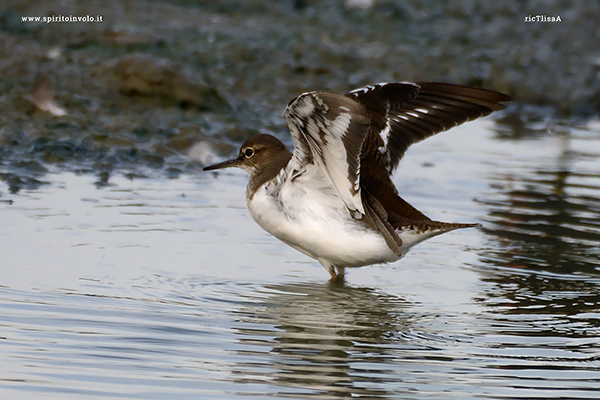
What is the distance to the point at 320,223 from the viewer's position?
6.18 metres

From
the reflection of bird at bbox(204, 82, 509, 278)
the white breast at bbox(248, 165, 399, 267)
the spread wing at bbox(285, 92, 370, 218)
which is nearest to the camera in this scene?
the spread wing at bbox(285, 92, 370, 218)

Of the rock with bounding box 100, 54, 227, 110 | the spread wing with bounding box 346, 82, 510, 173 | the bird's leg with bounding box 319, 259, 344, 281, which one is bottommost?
the bird's leg with bounding box 319, 259, 344, 281

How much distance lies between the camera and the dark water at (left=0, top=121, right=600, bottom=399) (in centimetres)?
445

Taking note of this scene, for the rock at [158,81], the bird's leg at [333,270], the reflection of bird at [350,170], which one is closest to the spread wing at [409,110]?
the reflection of bird at [350,170]

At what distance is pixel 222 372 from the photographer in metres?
4.47

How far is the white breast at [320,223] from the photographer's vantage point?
6.16m

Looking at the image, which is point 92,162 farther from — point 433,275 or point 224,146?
point 433,275

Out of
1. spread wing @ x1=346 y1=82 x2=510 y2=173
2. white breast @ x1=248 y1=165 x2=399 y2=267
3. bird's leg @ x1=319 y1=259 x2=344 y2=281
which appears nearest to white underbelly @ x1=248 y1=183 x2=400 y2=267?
white breast @ x1=248 y1=165 x2=399 y2=267

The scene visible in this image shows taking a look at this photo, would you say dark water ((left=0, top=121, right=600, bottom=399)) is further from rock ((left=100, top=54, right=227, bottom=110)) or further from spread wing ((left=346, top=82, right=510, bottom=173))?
rock ((left=100, top=54, right=227, bottom=110))

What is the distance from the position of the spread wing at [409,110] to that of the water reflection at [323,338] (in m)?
1.08

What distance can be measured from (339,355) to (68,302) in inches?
58.8

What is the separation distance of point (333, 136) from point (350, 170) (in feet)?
1.01

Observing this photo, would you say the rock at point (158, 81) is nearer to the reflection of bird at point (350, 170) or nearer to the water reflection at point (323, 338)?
the reflection of bird at point (350, 170)

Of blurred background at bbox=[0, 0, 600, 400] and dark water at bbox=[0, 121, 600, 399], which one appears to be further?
blurred background at bbox=[0, 0, 600, 400]
